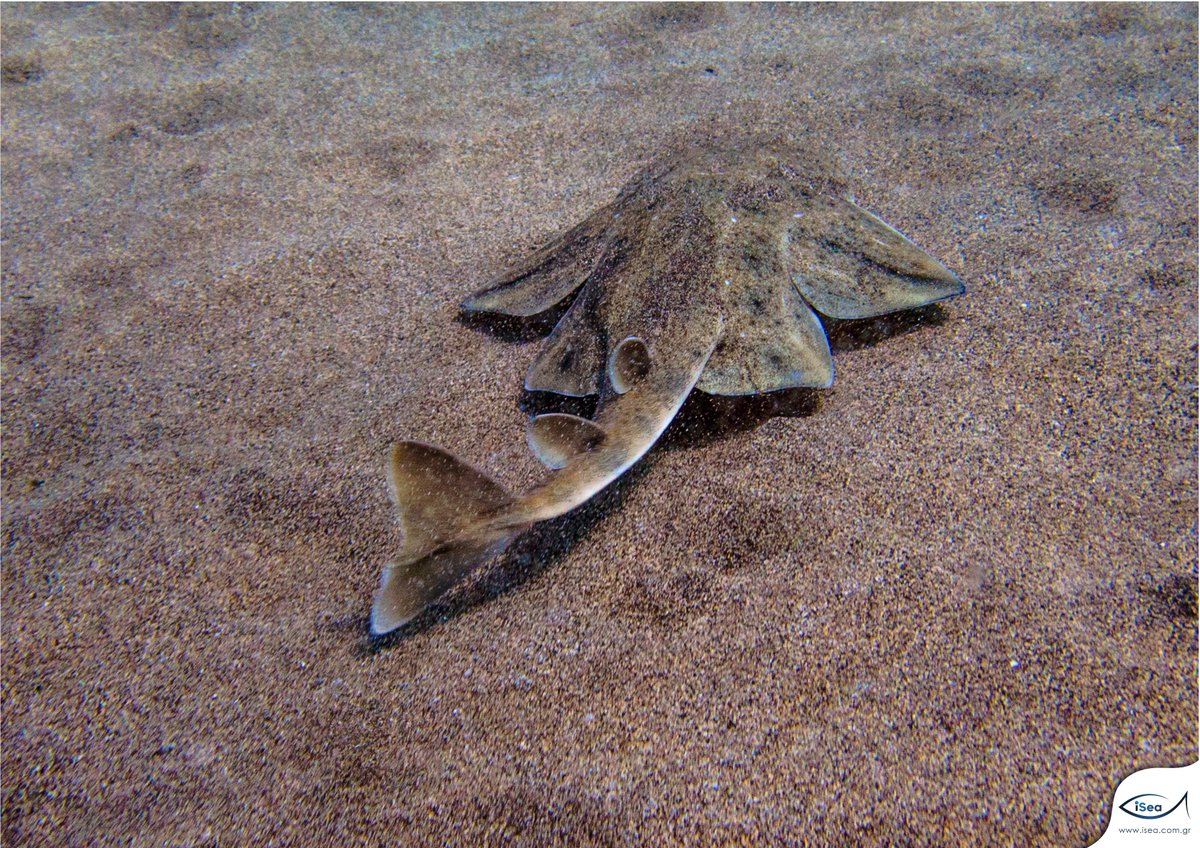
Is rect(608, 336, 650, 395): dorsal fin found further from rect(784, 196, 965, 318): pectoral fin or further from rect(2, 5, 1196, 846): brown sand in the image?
rect(784, 196, 965, 318): pectoral fin

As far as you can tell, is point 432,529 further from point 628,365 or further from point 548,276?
point 548,276

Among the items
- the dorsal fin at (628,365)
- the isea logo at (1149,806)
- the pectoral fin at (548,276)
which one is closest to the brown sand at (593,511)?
the isea logo at (1149,806)

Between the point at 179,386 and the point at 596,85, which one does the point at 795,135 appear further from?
the point at 179,386

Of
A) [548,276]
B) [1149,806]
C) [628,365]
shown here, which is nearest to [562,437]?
[628,365]

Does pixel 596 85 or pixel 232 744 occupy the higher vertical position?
pixel 596 85

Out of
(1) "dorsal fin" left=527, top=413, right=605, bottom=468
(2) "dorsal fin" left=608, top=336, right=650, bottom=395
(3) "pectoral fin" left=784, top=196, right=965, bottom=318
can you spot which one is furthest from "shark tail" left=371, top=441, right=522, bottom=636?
(3) "pectoral fin" left=784, top=196, right=965, bottom=318

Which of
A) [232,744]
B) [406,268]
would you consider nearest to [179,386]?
[406,268]

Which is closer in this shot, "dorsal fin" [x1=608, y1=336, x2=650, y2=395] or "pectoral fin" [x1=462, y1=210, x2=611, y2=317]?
"dorsal fin" [x1=608, y1=336, x2=650, y2=395]

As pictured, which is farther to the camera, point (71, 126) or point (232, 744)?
point (71, 126)
